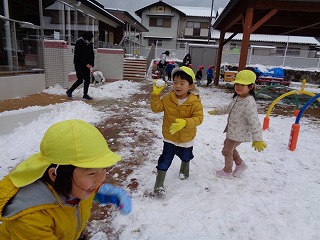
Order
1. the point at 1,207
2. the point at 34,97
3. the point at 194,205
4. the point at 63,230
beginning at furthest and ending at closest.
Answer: the point at 34,97, the point at 194,205, the point at 63,230, the point at 1,207

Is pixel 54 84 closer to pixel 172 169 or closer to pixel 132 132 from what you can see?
pixel 132 132

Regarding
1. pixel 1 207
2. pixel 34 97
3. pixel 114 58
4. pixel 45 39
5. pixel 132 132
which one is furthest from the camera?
pixel 114 58

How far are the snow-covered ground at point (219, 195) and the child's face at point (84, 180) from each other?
111cm

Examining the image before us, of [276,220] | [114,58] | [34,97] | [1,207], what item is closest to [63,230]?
[1,207]

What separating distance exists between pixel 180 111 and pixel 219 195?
1037 millimetres

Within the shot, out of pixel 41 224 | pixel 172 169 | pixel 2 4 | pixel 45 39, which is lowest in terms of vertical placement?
pixel 172 169

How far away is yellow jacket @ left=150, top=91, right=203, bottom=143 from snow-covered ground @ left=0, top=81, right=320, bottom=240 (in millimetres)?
651

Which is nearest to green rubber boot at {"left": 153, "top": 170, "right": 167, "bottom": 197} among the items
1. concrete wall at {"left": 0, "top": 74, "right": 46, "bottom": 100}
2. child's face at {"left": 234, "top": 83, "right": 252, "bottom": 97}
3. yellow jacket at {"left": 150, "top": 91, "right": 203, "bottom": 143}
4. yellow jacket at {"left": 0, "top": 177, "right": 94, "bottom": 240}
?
yellow jacket at {"left": 150, "top": 91, "right": 203, "bottom": 143}

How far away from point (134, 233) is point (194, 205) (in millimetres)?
732

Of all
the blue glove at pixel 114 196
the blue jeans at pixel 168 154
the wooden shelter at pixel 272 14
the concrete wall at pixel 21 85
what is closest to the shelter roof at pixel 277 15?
the wooden shelter at pixel 272 14

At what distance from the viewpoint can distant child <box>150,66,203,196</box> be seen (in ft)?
8.60

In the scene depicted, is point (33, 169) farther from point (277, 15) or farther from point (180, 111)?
point (277, 15)

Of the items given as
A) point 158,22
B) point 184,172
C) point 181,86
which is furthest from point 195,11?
point 181,86

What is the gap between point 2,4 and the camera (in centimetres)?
735
